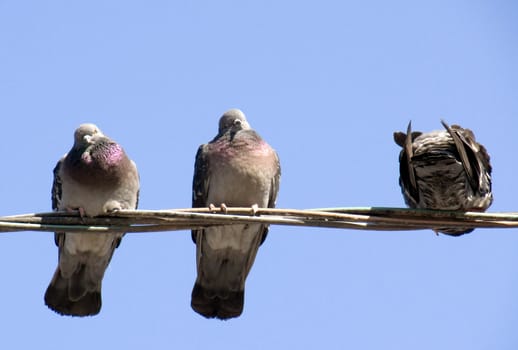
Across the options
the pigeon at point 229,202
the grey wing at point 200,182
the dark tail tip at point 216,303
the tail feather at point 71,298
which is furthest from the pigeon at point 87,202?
the dark tail tip at point 216,303

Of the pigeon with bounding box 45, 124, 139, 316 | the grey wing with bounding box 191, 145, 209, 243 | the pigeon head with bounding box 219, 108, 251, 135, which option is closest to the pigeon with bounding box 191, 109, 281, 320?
the grey wing with bounding box 191, 145, 209, 243

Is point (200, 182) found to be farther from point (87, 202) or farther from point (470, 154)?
point (470, 154)

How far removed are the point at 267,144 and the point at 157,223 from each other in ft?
9.83

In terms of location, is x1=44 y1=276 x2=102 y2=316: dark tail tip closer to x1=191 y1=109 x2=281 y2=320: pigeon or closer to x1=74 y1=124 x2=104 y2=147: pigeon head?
x1=191 y1=109 x2=281 y2=320: pigeon

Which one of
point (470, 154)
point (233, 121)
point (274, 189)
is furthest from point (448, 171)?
point (233, 121)


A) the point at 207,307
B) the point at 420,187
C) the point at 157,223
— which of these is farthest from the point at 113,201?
the point at 420,187

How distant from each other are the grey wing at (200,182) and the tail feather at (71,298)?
1169 mm

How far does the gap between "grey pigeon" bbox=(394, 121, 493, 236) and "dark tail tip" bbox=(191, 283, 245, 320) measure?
231 centimetres

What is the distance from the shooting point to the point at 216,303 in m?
9.16

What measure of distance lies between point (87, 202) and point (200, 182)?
137cm

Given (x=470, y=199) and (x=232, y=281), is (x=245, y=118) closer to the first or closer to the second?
(x=232, y=281)

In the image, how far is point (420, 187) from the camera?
795cm

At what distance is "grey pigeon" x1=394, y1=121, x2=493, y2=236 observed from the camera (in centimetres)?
761

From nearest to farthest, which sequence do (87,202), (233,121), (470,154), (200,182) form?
(470,154)
(87,202)
(200,182)
(233,121)
